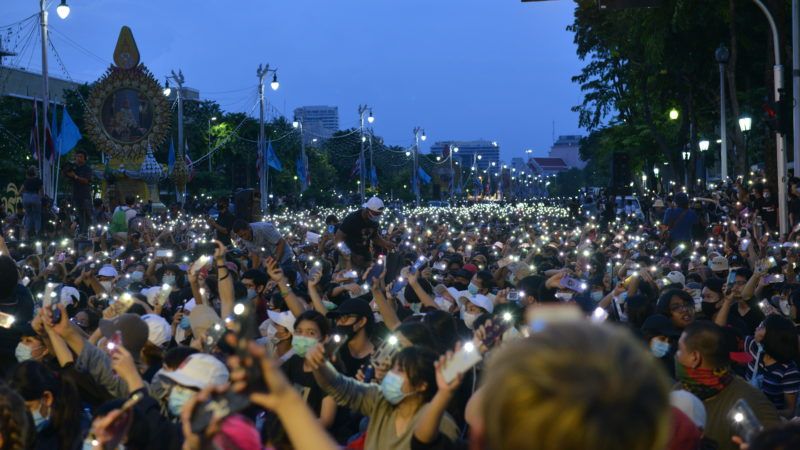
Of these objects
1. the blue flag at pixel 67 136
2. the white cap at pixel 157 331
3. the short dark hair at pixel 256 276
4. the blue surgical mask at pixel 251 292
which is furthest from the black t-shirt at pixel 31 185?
the blue flag at pixel 67 136

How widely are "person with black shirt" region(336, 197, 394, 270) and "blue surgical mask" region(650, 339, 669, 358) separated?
7.82m

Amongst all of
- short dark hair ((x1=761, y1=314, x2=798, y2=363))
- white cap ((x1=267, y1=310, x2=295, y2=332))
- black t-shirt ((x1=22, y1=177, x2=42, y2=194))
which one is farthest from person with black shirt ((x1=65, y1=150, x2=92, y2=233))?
short dark hair ((x1=761, y1=314, x2=798, y2=363))

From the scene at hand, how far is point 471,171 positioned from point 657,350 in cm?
17476

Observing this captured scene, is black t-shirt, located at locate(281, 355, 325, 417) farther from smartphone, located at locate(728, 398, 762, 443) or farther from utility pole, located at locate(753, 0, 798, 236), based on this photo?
utility pole, located at locate(753, 0, 798, 236)

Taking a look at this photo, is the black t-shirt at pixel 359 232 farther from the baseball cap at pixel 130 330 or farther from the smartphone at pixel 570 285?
the baseball cap at pixel 130 330

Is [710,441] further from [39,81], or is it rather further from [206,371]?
[39,81]

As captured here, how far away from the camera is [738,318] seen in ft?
30.1

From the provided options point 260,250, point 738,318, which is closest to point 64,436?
point 738,318

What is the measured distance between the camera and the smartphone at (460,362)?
3.81 metres

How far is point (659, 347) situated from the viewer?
6992 mm

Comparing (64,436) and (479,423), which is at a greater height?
(479,423)

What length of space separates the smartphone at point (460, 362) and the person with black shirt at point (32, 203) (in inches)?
642

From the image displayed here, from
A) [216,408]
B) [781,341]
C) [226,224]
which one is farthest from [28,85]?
[216,408]

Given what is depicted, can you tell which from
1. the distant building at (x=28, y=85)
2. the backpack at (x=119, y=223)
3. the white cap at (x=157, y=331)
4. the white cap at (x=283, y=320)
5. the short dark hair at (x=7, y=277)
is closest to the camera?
the white cap at (x=157, y=331)
